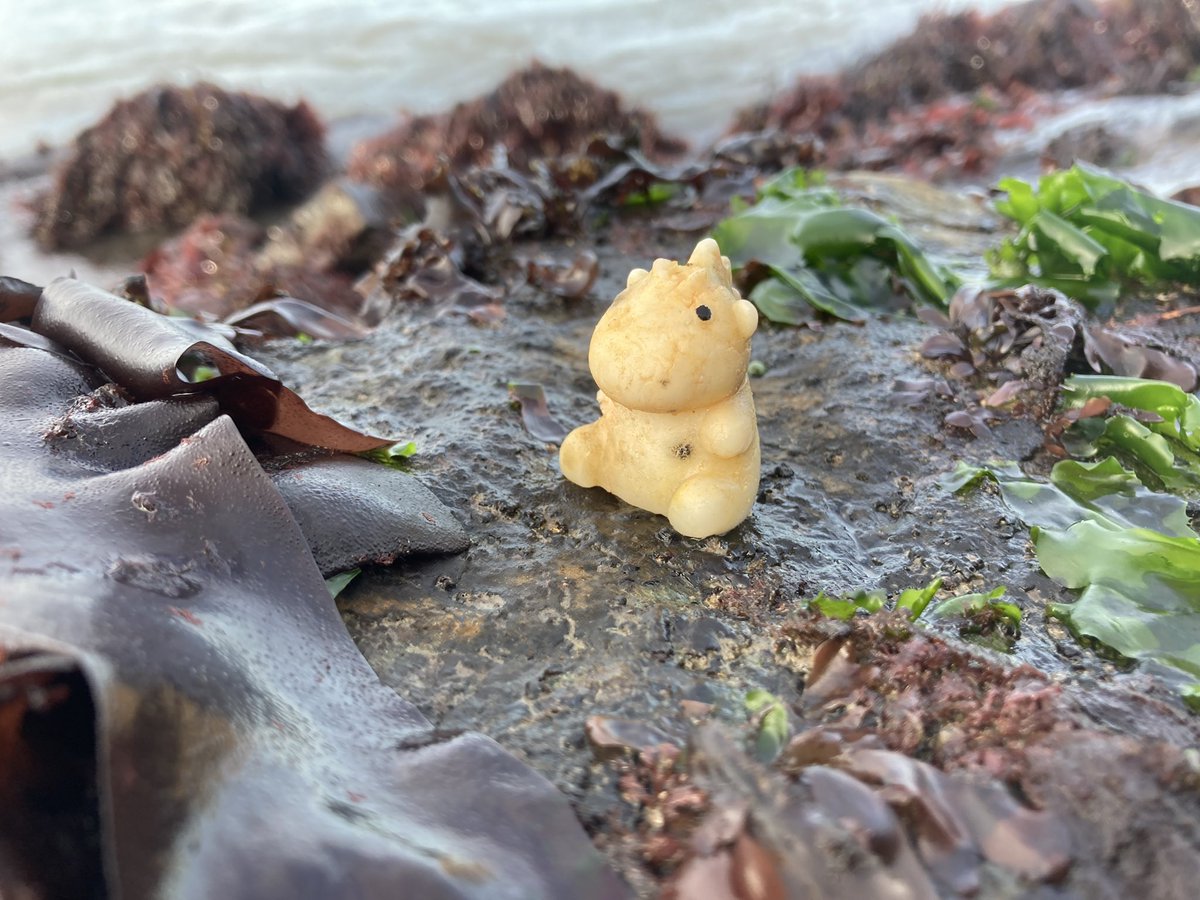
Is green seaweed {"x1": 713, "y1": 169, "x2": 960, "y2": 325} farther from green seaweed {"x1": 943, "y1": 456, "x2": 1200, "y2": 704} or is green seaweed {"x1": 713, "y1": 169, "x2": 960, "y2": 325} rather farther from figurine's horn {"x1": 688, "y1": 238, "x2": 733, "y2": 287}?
figurine's horn {"x1": 688, "y1": 238, "x2": 733, "y2": 287}

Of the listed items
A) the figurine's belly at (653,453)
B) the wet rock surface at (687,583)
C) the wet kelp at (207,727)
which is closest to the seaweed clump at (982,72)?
the wet rock surface at (687,583)

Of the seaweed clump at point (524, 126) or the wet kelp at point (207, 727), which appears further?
the seaweed clump at point (524, 126)

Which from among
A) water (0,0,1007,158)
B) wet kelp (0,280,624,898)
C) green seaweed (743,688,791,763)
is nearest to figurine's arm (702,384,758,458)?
green seaweed (743,688,791,763)

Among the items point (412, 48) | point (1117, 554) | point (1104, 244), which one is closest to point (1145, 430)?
point (1117, 554)

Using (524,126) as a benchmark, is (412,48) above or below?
above

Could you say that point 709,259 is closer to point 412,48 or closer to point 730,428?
point 730,428

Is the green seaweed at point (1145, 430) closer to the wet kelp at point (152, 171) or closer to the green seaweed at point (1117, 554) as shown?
the green seaweed at point (1117, 554)
